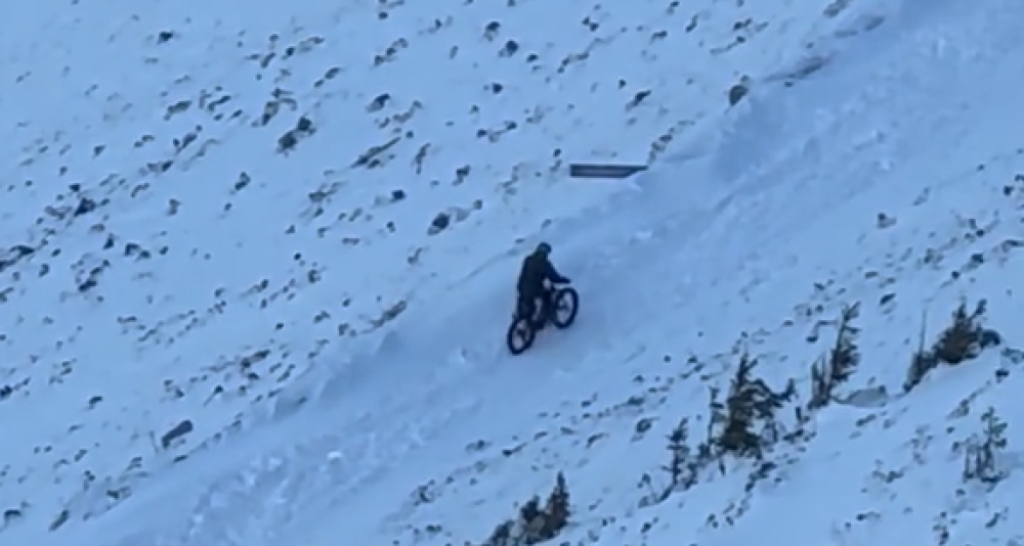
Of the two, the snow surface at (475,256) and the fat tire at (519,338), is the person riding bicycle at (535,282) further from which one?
the snow surface at (475,256)

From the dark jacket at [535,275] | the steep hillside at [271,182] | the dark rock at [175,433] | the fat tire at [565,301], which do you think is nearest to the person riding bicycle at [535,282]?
the dark jacket at [535,275]

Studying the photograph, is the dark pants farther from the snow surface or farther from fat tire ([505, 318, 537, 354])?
the snow surface

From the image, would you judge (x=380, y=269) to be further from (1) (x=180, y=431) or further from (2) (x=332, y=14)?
(2) (x=332, y=14)

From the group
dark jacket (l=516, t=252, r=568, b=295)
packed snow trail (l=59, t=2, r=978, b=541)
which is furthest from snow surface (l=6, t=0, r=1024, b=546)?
dark jacket (l=516, t=252, r=568, b=295)

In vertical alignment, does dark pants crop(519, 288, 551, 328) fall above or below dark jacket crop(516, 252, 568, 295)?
below

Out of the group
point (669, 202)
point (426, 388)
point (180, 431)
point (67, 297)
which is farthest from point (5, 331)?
point (669, 202)

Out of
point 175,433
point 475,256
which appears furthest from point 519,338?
point 175,433
